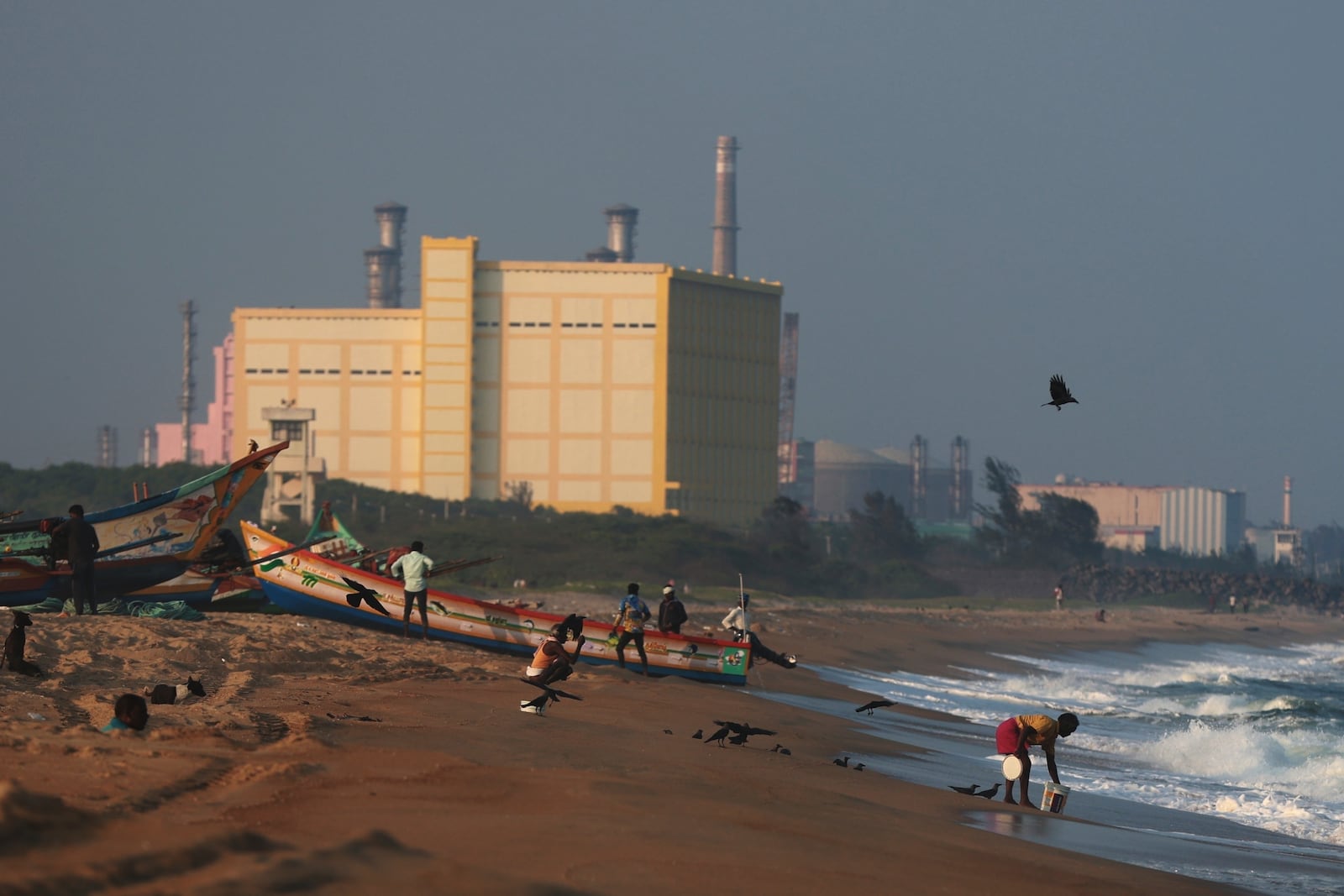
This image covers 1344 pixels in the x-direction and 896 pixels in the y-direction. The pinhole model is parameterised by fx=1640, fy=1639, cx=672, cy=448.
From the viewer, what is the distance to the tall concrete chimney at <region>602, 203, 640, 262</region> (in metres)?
125

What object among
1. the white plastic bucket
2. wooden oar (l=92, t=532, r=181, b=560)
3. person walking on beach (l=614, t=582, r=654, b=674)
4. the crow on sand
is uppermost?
wooden oar (l=92, t=532, r=181, b=560)

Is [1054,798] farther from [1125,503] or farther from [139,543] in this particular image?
[1125,503]

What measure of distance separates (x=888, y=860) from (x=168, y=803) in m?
4.18

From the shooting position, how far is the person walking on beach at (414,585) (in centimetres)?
2398

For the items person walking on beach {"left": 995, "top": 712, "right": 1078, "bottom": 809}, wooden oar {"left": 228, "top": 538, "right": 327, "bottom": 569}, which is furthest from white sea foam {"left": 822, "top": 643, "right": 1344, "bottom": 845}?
wooden oar {"left": 228, "top": 538, "right": 327, "bottom": 569}

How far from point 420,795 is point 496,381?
69.5m

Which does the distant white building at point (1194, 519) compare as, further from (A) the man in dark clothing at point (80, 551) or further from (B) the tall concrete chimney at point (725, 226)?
(A) the man in dark clothing at point (80, 551)

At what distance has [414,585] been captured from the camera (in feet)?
78.6

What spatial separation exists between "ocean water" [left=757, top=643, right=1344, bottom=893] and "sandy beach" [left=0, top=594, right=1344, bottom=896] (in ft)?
3.76

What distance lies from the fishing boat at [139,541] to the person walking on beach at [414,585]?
2705mm

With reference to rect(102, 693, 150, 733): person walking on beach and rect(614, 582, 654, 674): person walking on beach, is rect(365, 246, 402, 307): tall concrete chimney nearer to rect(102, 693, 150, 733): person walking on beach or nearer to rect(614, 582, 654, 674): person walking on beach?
rect(614, 582, 654, 674): person walking on beach

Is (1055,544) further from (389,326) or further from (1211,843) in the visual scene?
(1211,843)

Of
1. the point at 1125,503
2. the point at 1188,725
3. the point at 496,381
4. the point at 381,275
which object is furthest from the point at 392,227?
the point at 1188,725

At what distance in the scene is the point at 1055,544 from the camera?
105m
